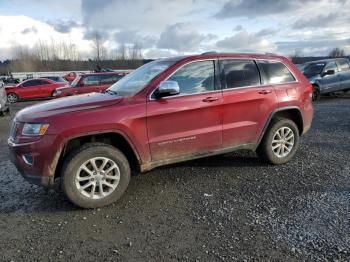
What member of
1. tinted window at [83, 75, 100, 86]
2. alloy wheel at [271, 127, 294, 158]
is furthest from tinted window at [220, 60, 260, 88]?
tinted window at [83, 75, 100, 86]

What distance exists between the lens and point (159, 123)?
184 inches

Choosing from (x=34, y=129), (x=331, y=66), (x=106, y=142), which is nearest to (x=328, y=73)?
(x=331, y=66)

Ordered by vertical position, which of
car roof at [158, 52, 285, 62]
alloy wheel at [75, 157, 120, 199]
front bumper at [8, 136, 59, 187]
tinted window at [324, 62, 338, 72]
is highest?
car roof at [158, 52, 285, 62]

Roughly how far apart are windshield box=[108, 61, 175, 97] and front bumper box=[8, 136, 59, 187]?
120 cm

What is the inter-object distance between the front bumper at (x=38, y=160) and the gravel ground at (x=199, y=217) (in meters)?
0.46

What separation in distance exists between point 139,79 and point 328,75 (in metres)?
12.2

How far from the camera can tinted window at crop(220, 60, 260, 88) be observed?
5.31 m

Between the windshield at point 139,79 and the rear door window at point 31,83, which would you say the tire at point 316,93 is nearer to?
the windshield at point 139,79

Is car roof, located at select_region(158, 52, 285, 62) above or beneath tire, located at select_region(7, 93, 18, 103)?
above

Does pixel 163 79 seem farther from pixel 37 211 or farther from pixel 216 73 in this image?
pixel 37 211

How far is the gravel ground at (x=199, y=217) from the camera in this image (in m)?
3.44

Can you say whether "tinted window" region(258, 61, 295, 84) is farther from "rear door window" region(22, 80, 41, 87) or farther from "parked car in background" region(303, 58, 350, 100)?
"rear door window" region(22, 80, 41, 87)

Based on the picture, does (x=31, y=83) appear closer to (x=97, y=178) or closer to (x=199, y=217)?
(x=97, y=178)

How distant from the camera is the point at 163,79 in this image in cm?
481
